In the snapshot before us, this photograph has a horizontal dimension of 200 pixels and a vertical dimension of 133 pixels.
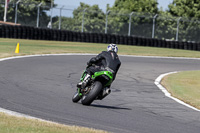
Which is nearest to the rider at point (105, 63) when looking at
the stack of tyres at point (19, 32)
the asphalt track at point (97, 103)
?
A: the asphalt track at point (97, 103)

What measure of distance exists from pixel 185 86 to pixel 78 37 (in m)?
19.0

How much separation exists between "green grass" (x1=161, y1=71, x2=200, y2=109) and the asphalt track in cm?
48

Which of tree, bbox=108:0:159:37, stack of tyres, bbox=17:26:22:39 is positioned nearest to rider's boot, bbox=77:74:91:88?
A: stack of tyres, bbox=17:26:22:39

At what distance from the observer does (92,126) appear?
24.0ft

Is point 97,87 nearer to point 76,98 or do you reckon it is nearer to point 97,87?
point 97,87

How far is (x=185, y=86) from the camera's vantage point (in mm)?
15000

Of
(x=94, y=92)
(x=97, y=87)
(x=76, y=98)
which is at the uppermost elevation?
(x=97, y=87)

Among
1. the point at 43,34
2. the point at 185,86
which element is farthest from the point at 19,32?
the point at 185,86

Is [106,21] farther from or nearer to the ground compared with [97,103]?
farther from the ground

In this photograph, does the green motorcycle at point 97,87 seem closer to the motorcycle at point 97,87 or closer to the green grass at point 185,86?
the motorcycle at point 97,87

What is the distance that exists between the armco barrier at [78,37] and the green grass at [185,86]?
14.8 metres

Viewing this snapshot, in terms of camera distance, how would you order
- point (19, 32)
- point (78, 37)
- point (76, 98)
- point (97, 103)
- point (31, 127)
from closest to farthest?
1. point (31, 127)
2. point (76, 98)
3. point (97, 103)
4. point (19, 32)
5. point (78, 37)

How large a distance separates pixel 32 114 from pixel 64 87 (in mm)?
4873

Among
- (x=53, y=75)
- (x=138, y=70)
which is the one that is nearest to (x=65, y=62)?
(x=138, y=70)
